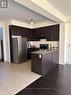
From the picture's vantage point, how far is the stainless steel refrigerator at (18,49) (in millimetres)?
5719

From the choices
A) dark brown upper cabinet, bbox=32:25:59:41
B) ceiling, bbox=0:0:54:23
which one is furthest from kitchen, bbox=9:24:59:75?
ceiling, bbox=0:0:54:23

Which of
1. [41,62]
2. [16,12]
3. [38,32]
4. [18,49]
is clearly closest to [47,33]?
[38,32]

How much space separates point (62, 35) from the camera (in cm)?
551

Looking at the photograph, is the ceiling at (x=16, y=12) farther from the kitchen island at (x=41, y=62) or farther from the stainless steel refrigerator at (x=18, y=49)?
the kitchen island at (x=41, y=62)

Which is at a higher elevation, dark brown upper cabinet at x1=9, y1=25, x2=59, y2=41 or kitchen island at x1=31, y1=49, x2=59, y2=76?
dark brown upper cabinet at x1=9, y1=25, x2=59, y2=41

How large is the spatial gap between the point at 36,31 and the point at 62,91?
→ 5.05m

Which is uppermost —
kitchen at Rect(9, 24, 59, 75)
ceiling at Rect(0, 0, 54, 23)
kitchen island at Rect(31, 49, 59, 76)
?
ceiling at Rect(0, 0, 54, 23)

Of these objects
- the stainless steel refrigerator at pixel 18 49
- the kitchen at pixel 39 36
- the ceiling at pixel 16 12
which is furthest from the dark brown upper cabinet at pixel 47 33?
the ceiling at pixel 16 12

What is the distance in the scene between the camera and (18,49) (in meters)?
5.72

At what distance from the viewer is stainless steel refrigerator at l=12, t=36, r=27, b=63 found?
572 cm

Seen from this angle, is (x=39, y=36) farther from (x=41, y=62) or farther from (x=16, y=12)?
(x=41, y=62)

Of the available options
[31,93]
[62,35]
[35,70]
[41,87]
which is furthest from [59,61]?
[31,93]

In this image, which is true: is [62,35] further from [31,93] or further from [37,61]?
[31,93]

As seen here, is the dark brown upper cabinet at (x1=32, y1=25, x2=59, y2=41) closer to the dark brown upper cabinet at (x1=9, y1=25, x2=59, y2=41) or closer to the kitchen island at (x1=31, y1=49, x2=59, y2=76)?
the dark brown upper cabinet at (x1=9, y1=25, x2=59, y2=41)
